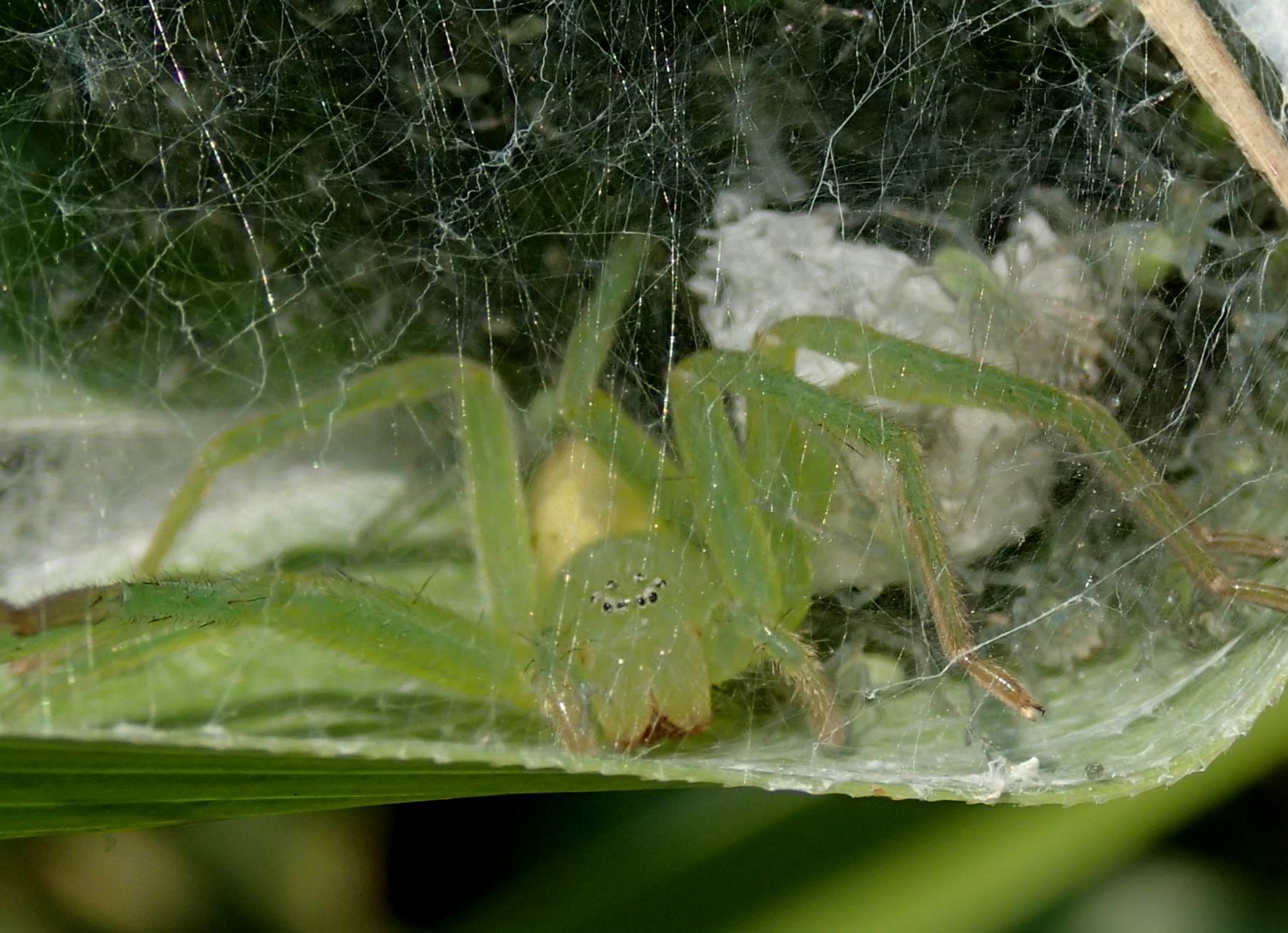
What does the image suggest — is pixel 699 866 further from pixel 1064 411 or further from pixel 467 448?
pixel 1064 411

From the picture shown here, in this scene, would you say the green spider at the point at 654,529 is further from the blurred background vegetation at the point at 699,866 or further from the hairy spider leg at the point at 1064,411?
the blurred background vegetation at the point at 699,866

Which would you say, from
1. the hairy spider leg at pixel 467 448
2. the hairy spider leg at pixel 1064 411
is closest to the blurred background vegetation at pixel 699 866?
the hairy spider leg at pixel 1064 411

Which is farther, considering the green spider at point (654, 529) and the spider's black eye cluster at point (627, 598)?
the spider's black eye cluster at point (627, 598)

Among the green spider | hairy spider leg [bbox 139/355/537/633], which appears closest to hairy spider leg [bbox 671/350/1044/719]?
the green spider

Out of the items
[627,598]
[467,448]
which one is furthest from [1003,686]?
[467,448]

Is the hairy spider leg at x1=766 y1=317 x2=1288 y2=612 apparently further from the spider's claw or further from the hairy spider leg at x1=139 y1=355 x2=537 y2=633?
the hairy spider leg at x1=139 y1=355 x2=537 y2=633

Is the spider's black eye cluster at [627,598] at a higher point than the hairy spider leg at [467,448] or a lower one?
lower

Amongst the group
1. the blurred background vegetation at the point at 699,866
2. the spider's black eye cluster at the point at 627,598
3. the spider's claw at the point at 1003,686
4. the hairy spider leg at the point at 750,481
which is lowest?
the blurred background vegetation at the point at 699,866

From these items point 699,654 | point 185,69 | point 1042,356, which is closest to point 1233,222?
point 1042,356
